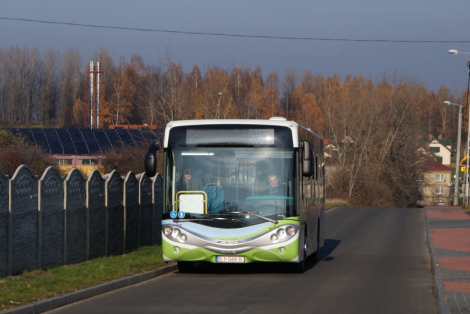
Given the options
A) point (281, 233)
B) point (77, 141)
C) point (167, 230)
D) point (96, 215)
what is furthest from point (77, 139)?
point (281, 233)

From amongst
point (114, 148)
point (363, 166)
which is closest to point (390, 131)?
point (363, 166)

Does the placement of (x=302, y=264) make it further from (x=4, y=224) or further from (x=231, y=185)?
(x=4, y=224)

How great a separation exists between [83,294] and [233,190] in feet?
11.0

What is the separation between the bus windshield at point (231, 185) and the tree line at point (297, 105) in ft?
159

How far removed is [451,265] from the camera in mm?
12945

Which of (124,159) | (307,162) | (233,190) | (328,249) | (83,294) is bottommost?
(328,249)

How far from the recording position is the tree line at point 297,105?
209ft

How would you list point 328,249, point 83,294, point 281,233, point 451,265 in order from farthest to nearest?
point 328,249 → point 451,265 → point 281,233 → point 83,294

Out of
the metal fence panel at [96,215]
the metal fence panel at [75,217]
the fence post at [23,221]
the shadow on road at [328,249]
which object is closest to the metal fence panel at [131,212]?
the metal fence panel at [96,215]

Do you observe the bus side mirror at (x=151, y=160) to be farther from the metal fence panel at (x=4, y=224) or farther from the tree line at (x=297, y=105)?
the tree line at (x=297, y=105)

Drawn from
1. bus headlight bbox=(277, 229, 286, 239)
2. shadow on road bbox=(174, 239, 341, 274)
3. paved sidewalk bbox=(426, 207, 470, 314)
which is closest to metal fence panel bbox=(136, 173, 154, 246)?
shadow on road bbox=(174, 239, 341, 274)

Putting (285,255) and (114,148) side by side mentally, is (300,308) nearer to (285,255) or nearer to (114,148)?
(285,255)

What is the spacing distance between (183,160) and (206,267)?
3.00 m

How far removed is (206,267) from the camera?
13430 mm
